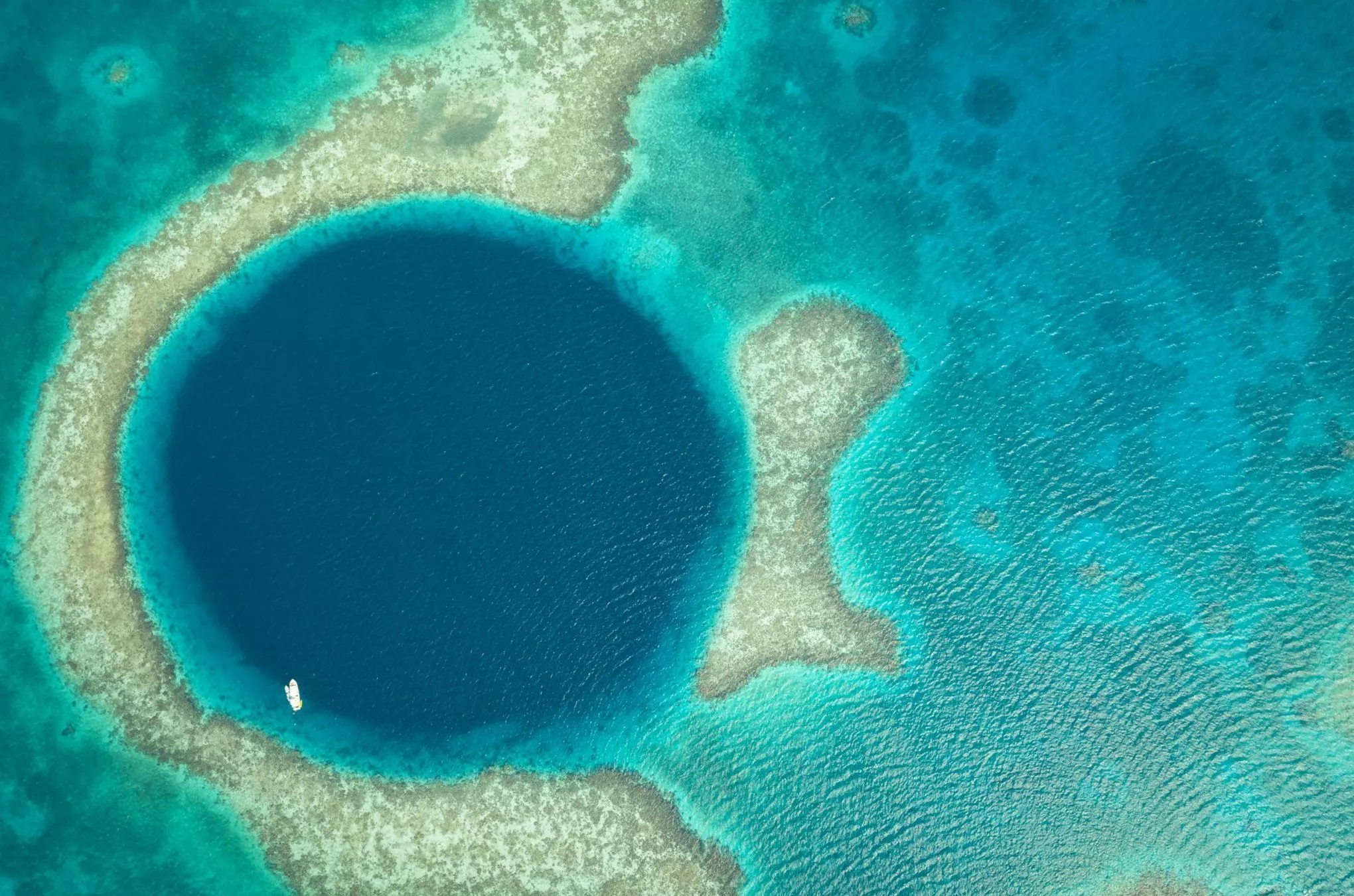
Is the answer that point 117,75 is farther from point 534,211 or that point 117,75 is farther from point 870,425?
point 870,425

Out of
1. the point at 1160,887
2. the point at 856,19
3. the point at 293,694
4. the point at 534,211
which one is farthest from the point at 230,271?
the point at 1160,887

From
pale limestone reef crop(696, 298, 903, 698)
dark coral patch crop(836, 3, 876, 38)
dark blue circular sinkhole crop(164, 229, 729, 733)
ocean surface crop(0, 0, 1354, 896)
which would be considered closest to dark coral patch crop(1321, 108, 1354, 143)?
ocean surface crop(0, 0, 1354, 896)

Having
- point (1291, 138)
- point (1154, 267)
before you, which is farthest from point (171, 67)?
point (1291, 138)

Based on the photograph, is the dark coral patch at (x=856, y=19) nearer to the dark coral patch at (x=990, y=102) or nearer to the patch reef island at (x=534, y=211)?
the dark coral patch at (x=990, y=102)

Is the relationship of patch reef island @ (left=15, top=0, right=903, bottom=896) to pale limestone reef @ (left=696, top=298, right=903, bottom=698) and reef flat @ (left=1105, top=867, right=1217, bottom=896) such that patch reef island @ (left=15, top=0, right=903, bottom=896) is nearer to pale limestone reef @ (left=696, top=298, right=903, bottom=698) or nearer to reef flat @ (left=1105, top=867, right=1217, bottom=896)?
pale limestone reef @ (left=696, top=298, right=903, bottom=698)

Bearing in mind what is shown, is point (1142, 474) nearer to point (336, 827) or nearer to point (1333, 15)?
point (1333, 15)

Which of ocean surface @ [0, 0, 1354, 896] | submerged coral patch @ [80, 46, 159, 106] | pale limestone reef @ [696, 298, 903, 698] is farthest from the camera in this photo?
submerged coral patch @ [80, 46, 159, 106]
